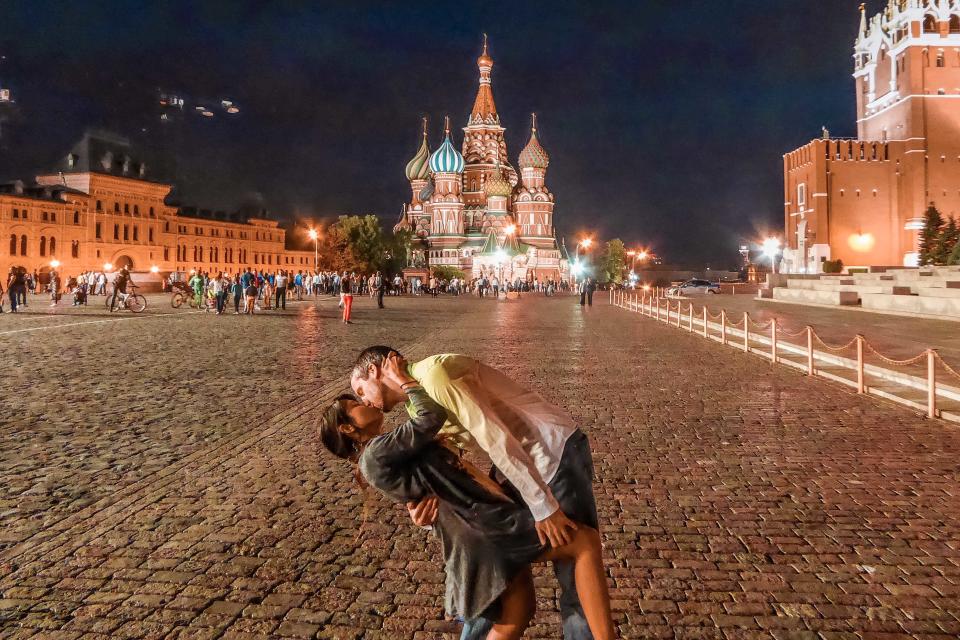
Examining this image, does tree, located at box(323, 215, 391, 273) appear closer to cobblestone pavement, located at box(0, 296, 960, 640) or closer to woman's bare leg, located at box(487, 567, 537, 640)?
cobblestone pavement, located at box(0, 296, 960, 640)

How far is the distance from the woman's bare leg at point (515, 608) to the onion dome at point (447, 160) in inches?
3743

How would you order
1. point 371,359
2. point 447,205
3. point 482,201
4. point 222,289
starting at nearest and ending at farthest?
1. point 371,359
2. point 222,289
3. point 447,205
4. point 482,201

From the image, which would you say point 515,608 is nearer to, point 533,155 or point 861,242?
point 861,242

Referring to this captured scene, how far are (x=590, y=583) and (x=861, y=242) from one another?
72378 millimetres

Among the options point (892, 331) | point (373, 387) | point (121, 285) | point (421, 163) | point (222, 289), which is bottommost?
point (892, 331)

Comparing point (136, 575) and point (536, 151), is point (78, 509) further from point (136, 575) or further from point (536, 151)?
point (536, 151)

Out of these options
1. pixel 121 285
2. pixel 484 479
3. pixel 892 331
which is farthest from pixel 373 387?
pixel 121 285

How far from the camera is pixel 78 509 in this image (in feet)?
15.7

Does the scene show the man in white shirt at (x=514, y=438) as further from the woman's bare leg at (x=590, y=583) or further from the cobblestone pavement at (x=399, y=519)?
the cobblestone pavement at (x=399, y=519)

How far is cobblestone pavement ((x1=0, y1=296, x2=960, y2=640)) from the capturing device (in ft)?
10.9

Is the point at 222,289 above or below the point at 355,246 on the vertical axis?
below

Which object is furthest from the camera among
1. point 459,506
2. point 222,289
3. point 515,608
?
point 222,289

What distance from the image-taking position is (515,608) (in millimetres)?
2490

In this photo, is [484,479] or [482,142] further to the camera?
[482,142]
